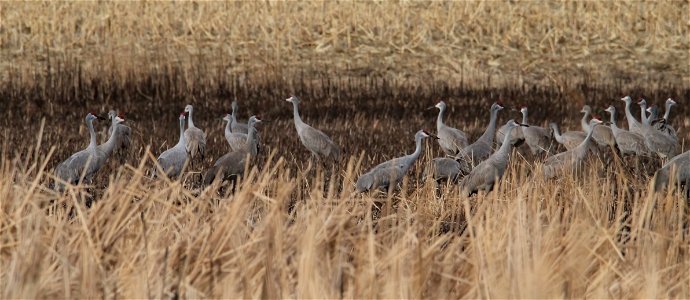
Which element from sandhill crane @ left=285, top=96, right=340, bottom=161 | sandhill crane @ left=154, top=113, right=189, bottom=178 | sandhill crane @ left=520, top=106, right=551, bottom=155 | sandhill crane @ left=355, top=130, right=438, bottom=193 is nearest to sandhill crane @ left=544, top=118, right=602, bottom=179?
sandhill crane @ left=355, top=130, right=438, bottom=193

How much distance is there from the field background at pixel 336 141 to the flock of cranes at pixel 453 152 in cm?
19

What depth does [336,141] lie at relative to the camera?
39.5 ft

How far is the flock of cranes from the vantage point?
7.96 metres

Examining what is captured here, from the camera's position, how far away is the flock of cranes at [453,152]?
7.96 m

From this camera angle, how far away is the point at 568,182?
690 centimetres

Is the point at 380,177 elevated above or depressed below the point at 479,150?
above

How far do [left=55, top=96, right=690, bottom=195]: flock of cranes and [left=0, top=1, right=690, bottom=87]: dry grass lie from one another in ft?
21.5

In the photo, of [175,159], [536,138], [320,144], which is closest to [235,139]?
[320,144]

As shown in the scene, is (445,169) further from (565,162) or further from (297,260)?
(297,260)

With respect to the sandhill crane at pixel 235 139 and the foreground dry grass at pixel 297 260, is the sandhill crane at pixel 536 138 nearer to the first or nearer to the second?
the sandhill crane at pixel 235 139

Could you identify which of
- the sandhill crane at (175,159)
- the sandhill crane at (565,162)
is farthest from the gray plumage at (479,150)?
the sandhill crane at (175,159)

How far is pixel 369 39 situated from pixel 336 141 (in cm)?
809

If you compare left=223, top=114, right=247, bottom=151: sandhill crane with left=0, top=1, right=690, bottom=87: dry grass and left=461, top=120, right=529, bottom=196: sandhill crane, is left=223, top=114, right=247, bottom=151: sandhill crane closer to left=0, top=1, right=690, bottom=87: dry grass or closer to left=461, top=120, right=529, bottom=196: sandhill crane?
left=461, top=120, right=529, bottom=196: sandhill crane

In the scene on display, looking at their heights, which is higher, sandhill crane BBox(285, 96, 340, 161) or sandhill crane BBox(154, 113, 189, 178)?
sandhill crane BBox(154, 113, 189, 178)
